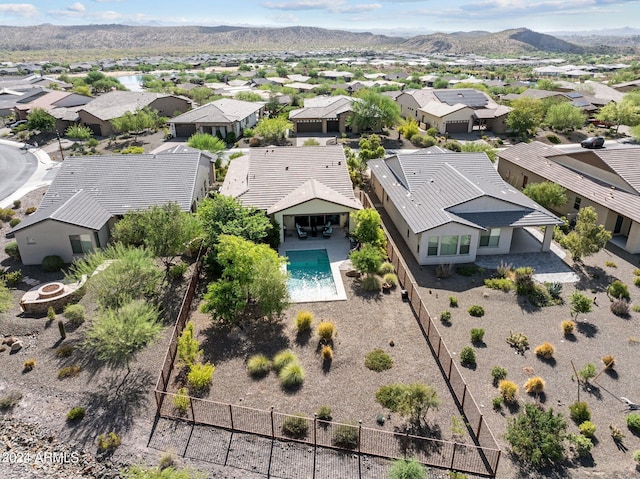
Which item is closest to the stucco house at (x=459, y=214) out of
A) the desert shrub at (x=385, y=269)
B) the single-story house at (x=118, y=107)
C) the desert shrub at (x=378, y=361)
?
the desert shrub at (x=385, y=269)

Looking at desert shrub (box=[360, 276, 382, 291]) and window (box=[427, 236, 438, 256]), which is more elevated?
window (box=[427, 236, 438, 256])

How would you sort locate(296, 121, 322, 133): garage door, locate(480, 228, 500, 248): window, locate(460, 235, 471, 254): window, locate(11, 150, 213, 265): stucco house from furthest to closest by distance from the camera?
1. locate(296, 121, 322, 133): garage door
2. locate(480, 228, 500, 248): window
3. locate(460, 235, 471, 254): window
4. locate(11, 150, 213, 265): stucco house

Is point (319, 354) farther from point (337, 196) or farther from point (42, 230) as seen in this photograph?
point (42, 230)

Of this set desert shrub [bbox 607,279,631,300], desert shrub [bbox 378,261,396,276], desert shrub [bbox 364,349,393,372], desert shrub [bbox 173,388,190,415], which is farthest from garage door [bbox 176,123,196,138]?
desert shrub [bbox 607,279,631,300]

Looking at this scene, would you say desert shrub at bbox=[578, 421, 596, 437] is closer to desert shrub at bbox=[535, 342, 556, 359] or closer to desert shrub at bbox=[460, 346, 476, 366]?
desert shrub at bbox=[535, 342, 556, 359]

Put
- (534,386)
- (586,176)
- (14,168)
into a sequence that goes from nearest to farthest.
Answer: (534,386) → (586,176) → (14,168)

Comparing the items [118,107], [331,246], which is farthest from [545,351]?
[118,107]

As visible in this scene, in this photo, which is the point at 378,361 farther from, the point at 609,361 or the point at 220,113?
the point at 220,113
